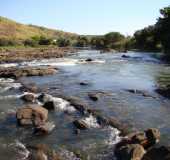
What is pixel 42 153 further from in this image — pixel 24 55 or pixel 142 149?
pixel 24 55

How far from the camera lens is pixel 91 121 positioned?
75.3ft

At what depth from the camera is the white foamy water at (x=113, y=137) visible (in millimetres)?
18797

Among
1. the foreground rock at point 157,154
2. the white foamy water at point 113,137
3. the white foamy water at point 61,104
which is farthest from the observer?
the white foamy water at point 61,104

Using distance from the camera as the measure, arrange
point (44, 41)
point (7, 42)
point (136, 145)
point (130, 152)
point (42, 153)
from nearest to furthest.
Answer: point (130, 152) < point (136, 145) < point (42, 153) < point (7, 42) < point (44, 41)

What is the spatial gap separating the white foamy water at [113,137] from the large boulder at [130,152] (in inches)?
81.7

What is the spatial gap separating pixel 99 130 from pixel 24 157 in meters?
5.96

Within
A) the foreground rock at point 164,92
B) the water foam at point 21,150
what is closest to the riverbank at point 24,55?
the foreground rock at point 164,92

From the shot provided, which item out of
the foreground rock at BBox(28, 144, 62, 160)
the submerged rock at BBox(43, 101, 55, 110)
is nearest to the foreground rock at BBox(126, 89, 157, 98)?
the submerged rock at BBox(43, 101, 55, 110)

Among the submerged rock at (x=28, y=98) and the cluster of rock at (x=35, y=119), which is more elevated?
the cluster of rock at (x=35, y=119)

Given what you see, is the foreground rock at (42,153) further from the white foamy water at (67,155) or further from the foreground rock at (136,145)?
the foreground rock at (136,145)

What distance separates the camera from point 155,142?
1825cm

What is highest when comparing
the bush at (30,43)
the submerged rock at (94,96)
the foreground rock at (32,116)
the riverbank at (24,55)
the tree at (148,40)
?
the tree at (148,40)

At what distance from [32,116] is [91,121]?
427 cm

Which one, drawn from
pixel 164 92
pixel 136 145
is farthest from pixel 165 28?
pixel 136 145
